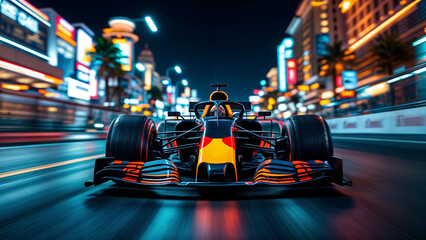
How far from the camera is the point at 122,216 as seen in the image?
1.95 m

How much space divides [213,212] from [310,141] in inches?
60.8

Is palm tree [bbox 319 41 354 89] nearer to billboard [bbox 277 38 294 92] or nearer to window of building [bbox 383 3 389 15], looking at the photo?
window of building [bbox 383 3 389 15]

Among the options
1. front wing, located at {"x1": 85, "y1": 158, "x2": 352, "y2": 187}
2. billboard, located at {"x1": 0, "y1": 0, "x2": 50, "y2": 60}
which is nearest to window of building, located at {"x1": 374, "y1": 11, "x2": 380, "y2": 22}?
billboard, located at {"x1": 0, "y1": 0, "x2": 50, "y2": 60}

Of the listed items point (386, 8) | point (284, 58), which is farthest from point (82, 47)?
point (386, 8)

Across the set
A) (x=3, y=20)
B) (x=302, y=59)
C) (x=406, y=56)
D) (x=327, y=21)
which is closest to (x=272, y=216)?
(x=406, y=56)

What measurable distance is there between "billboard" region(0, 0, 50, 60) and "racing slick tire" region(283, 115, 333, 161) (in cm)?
3570

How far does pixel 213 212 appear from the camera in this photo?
2.03 meters

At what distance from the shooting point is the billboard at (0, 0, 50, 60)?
96.5 feet

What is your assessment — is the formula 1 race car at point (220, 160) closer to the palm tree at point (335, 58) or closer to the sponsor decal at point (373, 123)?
the sponsor decal at point (373, 123)

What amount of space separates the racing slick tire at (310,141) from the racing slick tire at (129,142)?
5.72ft

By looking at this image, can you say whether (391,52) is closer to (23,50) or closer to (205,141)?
(205,141)

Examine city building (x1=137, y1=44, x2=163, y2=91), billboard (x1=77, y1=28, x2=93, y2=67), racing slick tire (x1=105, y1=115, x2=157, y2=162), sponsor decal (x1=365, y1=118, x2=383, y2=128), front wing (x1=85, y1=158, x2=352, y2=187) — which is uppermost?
city building (x1=137, y1=44, x2=163, y2=91)

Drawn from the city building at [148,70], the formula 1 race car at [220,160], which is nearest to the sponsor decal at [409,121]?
the formula 1 race car at [220,160]

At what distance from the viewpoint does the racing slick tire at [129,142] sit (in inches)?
122
